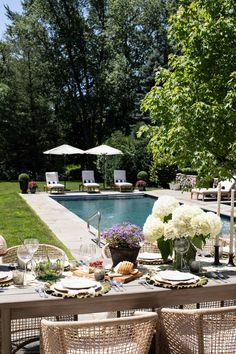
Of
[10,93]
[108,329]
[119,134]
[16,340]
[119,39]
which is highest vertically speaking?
[119,39]

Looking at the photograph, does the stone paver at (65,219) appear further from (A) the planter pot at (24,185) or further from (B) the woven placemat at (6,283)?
(B) the woven placemat at (6,283)

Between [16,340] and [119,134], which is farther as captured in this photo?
[119,134]

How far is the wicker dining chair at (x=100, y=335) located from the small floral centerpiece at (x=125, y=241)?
99cm

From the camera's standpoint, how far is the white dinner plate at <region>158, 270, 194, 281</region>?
3.38 metres

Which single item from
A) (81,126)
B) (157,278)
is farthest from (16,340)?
(81,126)

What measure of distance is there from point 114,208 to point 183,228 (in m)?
13.1

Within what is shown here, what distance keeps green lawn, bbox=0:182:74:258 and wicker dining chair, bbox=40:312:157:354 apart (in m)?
4.19

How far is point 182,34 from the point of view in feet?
27.5

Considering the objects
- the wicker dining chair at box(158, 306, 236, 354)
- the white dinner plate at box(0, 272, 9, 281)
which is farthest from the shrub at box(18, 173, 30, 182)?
the wicker dining chair at box(158, 306, 236, 354)

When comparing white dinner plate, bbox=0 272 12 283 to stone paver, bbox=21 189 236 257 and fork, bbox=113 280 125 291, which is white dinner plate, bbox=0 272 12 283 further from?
stone paver, bbox=21 189 236 257

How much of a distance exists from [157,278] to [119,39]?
28.5 metres

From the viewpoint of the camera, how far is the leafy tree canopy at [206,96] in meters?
7.58

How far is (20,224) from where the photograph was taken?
36.1ft

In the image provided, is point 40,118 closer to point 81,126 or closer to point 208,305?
point 81,126
